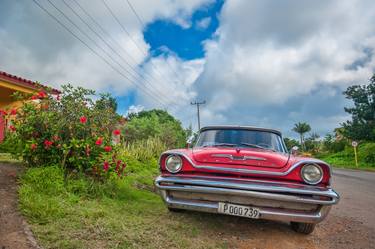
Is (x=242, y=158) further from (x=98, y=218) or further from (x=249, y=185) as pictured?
(x=98, y=218)

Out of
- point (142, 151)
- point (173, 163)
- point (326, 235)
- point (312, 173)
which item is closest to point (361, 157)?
point (142, 151)

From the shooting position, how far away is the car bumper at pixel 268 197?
10.1 ft

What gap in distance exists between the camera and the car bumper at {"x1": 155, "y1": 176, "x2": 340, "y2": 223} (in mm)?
3076

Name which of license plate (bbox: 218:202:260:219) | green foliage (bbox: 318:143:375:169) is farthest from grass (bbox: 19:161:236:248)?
green foliage (bbox: 318:143:375:169)

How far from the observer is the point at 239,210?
3201mm

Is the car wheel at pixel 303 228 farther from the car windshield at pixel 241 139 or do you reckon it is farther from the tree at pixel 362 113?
the tree at pixel 362 113

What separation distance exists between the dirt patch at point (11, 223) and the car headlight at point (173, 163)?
166cm

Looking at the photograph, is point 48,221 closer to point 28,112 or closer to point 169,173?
point 169,173

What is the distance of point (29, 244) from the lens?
2.57 meters

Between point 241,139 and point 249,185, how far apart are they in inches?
61.0

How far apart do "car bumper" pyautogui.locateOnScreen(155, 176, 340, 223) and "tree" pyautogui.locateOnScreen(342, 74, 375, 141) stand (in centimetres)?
3143

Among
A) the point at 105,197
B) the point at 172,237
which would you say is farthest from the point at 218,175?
the point at 105,197

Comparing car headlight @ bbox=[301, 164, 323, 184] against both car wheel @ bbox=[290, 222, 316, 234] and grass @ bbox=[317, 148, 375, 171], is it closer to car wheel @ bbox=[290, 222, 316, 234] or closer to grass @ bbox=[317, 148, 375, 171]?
car wheel @ bbox=[290, 222, 316, 234]

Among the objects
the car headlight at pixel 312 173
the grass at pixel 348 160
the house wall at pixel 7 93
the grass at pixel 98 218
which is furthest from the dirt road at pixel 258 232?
the grass at pixel 348 160
